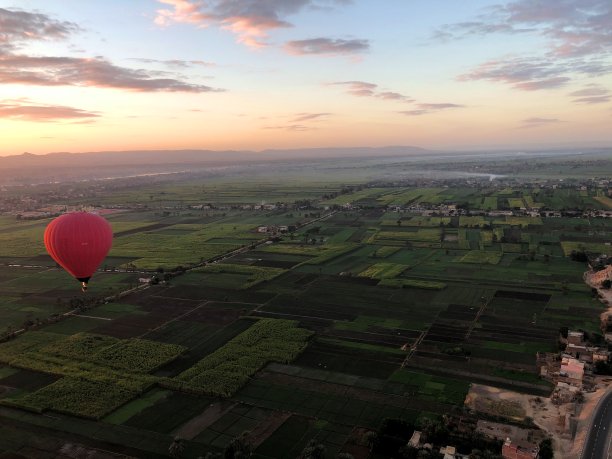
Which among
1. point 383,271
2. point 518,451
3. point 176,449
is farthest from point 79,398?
Result: point 383,271

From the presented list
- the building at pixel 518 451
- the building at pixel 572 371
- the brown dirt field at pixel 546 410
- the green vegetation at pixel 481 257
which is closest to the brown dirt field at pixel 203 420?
the brown dirt field at pixel 546 410

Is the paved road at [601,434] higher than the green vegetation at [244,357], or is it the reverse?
the green vegetation at [244,357]

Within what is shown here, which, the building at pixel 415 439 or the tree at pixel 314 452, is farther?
the building at pixel 415 439

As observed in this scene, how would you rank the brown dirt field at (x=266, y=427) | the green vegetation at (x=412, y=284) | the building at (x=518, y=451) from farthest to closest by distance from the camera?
the green vegetation at (x=412, y=284)
the brown dirt field at (x=266, y=427)
the building at (x=518, y=451)

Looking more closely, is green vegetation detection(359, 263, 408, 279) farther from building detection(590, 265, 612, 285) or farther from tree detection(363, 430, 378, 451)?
tree detection(363, 430, 378, 451)

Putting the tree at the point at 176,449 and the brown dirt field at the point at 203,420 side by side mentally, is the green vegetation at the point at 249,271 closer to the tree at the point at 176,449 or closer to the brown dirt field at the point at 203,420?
the brown dirt field at the point at 203,420

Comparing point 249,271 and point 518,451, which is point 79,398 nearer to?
point 518,451
